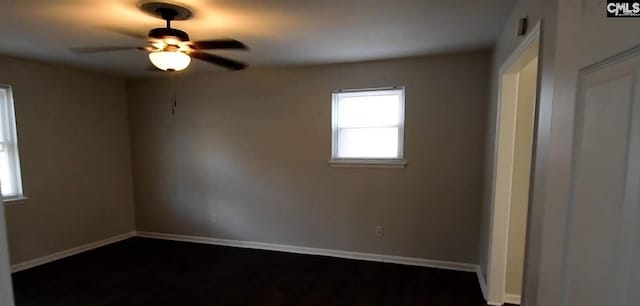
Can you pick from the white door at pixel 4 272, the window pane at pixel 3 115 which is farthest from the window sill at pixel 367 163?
the window pane at pixel 3 115

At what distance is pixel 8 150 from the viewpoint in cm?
337

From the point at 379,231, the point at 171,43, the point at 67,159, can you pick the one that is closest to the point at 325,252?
the point at 379,231

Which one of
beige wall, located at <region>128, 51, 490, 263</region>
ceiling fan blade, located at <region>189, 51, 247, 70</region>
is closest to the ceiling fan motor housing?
ceiling fan blade, located at <region>189, 51, 247, 70</region>

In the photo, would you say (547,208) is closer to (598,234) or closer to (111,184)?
(598,234)

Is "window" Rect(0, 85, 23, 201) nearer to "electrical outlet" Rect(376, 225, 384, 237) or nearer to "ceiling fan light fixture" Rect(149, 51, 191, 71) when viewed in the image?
"ceiling fan light fixture" Rect(149, 51, 191, 71)

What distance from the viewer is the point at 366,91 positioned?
3.53 meters

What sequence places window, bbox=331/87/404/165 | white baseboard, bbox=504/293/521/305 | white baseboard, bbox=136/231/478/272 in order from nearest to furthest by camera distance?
white baseboard, bbox=504/293/521/305 < white baseboard, bbox=136/231/478/272 < window, bbox=331/87/404/165

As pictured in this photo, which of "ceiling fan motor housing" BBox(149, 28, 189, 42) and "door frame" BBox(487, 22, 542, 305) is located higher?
"ceiling fan motor housing" BBox(149, 28, 189, 42)

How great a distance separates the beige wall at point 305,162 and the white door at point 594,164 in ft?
8.66

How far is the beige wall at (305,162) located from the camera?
10.7 feet

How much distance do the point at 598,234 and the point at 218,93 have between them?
414 centimetres

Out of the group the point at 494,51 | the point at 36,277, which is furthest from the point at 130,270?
the point at 494,51

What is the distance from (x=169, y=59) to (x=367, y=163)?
2.33m

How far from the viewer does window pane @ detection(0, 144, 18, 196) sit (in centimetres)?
334
